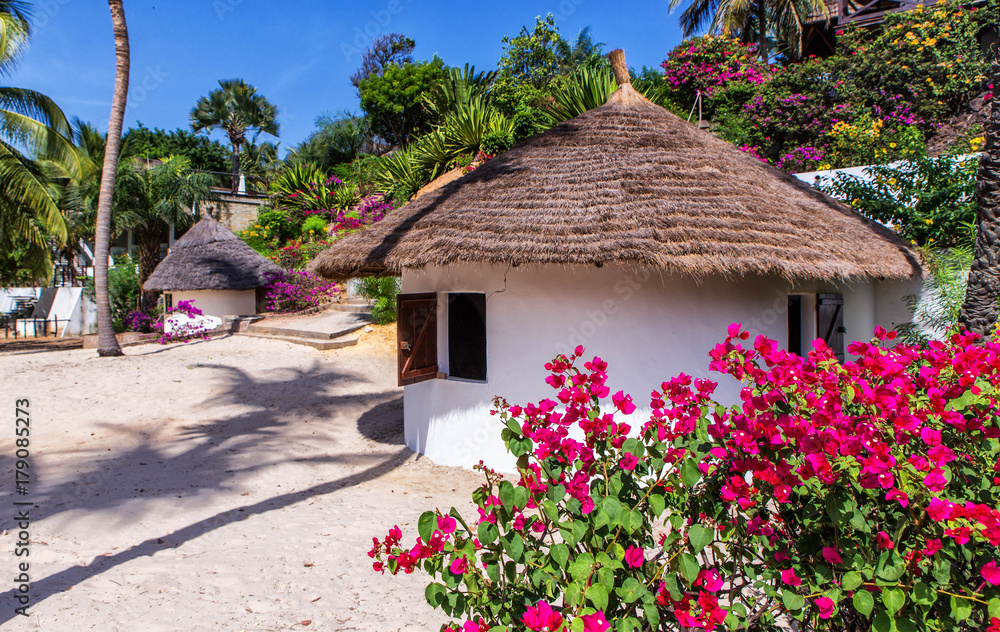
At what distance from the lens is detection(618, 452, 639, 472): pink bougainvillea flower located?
172cm

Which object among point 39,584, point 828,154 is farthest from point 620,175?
point 828,154

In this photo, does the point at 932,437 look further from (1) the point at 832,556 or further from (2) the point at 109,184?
(2) the point at 109,184

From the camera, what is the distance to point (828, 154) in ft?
38.5

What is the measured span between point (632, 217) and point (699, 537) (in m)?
3.70

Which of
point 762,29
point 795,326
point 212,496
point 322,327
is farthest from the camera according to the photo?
point 762,29

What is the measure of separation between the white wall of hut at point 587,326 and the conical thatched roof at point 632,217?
44cm

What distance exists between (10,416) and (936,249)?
11822 mm

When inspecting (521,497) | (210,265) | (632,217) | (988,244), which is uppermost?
(210,265)

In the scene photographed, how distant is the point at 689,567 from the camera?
5.02 feet

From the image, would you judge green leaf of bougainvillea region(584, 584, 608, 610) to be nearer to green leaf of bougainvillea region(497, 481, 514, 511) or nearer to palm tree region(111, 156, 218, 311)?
green leaf of bougainvillea region(497, 481, 514, 511)

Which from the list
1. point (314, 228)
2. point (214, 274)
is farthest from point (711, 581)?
point (314, 228)

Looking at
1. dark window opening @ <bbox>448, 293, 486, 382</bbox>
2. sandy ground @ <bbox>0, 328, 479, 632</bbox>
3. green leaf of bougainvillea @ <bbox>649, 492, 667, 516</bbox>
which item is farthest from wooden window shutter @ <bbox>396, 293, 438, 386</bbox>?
green leaf of bougainvillea @ <bbox>649, 492, 667, 516</bbox>

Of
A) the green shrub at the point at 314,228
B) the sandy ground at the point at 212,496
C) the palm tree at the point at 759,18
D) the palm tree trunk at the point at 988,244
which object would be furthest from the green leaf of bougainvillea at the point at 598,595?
the palm tree at the point at 759,18

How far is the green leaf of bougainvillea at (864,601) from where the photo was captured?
53.0 inches
